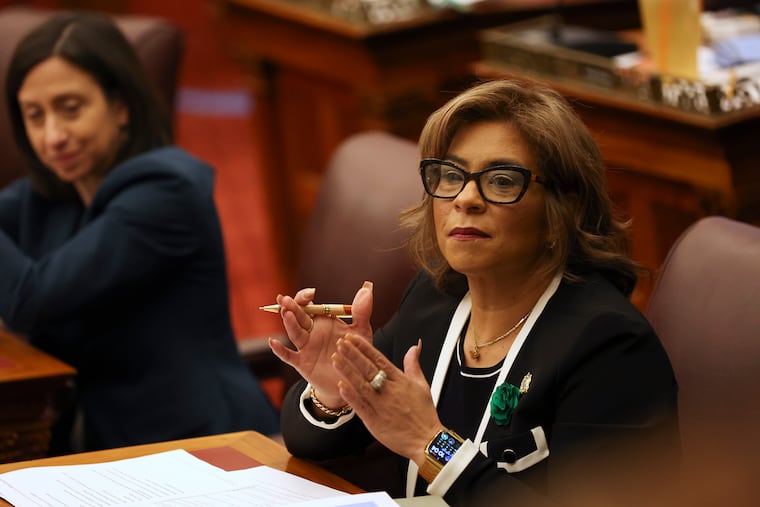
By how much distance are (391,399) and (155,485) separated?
1.10 feet

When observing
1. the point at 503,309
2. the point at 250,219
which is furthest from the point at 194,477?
the point at 250,219

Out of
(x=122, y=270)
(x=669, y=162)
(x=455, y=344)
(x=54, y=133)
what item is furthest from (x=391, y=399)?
(x=669, y=162)

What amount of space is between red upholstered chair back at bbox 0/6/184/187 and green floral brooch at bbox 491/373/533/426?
6.54ft

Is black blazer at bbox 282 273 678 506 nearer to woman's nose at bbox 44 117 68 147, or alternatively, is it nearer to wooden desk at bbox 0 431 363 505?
wooden desk at bbox 0 431 363 505

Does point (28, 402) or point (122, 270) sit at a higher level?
point (122, 270)

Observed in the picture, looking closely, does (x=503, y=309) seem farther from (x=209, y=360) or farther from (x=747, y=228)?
(x=209, y=360)

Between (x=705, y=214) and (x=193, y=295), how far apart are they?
110cm

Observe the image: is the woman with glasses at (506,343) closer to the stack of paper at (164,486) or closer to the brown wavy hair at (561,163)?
the brown wavy hair at (561,163)

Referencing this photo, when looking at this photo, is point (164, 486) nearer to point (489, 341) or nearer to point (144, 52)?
point (489, 341)

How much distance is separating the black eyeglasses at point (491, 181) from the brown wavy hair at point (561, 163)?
37mm

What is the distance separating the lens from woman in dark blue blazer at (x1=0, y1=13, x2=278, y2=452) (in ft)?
8.05

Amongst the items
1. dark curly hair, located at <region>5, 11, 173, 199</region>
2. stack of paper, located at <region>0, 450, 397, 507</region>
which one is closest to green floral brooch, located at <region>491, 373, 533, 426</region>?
stack of paper, located at <region>0, 450, 397, 507</region>

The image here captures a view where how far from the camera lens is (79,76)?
8.52 feet

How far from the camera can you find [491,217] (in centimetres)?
164
